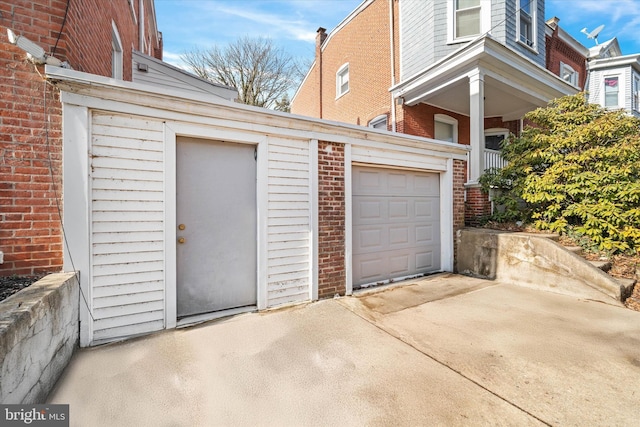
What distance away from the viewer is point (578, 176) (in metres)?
4.69

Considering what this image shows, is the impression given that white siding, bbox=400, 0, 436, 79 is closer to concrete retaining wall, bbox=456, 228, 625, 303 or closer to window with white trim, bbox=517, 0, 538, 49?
window with white trim, bbox=517, 0, 538, 49

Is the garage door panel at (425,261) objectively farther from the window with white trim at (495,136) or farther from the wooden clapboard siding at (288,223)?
the window with white trim at (495,136)

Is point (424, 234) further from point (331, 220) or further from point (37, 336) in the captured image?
point (37, 336)

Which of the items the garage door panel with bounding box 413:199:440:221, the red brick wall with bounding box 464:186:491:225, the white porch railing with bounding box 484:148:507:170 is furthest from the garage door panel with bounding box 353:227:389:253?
the white porch railing with bounding box 484:148:507:170

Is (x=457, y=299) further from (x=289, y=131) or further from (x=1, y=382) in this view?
(x=1, y=382)

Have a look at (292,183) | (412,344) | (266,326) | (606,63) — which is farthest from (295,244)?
(606,63)

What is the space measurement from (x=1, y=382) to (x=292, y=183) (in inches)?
118

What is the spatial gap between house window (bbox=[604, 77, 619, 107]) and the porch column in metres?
13.3

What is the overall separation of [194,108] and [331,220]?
2282 mm

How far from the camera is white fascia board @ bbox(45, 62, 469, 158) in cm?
260

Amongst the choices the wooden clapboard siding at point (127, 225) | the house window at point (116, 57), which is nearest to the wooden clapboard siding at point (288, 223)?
the wooden clapboard siding at point (127, 225)

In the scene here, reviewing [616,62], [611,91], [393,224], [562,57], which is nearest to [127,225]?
[393,224]

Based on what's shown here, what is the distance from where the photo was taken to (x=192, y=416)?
6.04 feet

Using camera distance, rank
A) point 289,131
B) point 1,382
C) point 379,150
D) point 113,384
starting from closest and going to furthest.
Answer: point 1,382 → point 113,384 → point 289,131 → point 379,150
